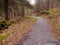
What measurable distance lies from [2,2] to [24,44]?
13.5 m

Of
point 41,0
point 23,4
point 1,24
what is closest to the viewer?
point 1,24

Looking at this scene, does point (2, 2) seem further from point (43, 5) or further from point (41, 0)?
point (41, 0)

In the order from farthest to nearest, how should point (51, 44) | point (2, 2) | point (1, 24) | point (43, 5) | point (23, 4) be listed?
point (43, 5)
point (23, 4)
point (2, 2)
point (1, 24)
point (51, 44)

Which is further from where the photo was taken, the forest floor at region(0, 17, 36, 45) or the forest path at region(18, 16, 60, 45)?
the forest floor at region(0, 17, 36, 45)

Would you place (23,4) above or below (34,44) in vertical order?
above

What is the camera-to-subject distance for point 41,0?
7025cm

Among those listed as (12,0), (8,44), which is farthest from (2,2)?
(8,44)

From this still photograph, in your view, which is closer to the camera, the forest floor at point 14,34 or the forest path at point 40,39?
the forest path at point 40,39

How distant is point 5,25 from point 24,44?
25.0ft

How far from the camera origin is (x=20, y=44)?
32.1ft

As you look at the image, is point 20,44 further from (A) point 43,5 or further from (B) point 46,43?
(A) point 43,5

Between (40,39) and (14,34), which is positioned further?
(14,34)

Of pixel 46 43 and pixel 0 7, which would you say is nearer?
pixel 46 43

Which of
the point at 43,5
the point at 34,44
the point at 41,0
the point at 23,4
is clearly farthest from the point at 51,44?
the point at 41,0
